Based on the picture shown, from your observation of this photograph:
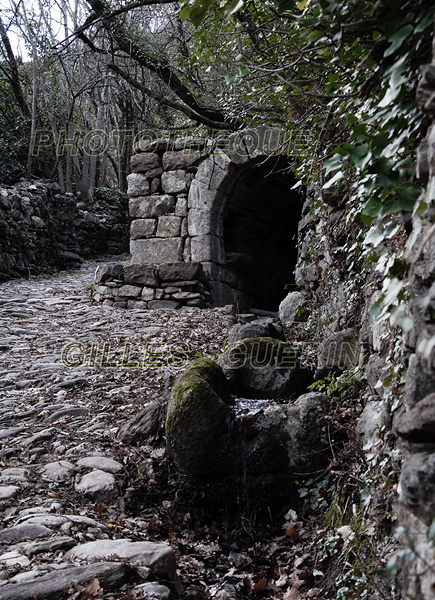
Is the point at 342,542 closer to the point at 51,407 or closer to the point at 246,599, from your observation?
the point at 246,599

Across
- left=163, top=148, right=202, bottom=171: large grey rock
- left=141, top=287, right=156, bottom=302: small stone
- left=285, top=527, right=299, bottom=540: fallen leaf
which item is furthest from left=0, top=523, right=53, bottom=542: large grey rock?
left=163, top=148, right=202, bottom=171: large grey rock

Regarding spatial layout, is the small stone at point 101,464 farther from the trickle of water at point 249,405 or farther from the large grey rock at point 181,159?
the large grey rock at point 181,159

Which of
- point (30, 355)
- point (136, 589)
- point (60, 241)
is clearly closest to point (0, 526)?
point (136, 589)

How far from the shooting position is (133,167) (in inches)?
339

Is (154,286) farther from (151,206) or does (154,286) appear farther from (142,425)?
(142,425)

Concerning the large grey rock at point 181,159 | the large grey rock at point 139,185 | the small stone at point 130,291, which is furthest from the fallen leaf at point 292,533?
the large grey rock at point 139,185

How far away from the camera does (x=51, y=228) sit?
12.4m

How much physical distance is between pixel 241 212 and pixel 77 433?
19.2 feet

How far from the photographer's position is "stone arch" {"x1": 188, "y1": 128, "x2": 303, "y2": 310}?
25.5 feet

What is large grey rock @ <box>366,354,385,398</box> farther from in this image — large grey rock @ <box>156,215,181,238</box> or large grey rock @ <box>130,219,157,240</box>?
large grey rock @ <box>130,219,157,240</box>

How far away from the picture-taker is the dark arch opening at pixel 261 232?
838 centimetres

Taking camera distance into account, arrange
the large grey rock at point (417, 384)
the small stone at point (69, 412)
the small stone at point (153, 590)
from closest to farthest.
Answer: the large grey rock at point (417, 384) < the small stone at point (153, 590) < the small stone at point (69, 412)

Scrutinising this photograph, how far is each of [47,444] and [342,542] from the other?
215cm

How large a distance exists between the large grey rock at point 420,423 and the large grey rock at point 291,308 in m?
4.14
